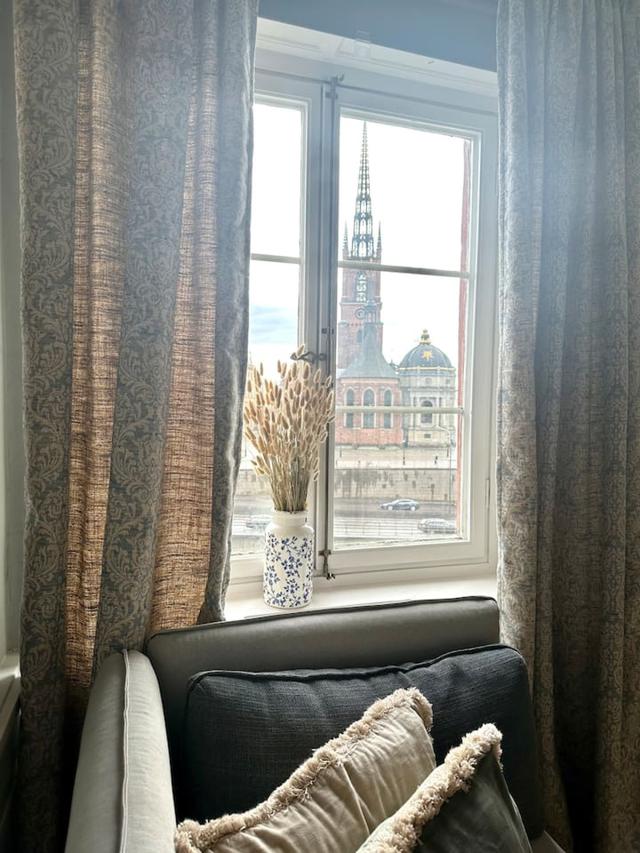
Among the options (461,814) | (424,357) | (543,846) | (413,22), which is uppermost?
(413,22)

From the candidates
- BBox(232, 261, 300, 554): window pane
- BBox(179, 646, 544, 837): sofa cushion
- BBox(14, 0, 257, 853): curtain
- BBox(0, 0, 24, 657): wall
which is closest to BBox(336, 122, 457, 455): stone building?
BBox(232, 261, 300, 554): window pane

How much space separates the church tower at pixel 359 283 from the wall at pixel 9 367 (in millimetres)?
843

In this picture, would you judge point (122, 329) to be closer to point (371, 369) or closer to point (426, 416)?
point (371, 369)

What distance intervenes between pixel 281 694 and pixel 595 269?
131cm

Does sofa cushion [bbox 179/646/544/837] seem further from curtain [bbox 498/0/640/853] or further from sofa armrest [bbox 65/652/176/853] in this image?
curtain [bbox 498/0/640/853]

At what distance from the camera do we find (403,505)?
1814mm

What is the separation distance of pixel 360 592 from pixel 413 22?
157cm

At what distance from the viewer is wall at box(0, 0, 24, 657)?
125 centimetres

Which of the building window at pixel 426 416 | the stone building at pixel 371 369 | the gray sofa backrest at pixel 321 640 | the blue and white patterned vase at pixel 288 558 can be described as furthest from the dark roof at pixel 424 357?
the gray sofa backrest at pixel 321 640

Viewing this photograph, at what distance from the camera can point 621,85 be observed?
1.55 m

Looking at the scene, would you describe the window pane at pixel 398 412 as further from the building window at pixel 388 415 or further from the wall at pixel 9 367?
the wall at pixel 9 367

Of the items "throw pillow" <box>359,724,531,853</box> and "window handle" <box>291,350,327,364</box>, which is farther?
"window handle" <box>291,350,327,364</box>

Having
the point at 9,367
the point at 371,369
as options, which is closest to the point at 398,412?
the point at 371,369

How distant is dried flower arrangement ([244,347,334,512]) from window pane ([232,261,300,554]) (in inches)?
5.9
